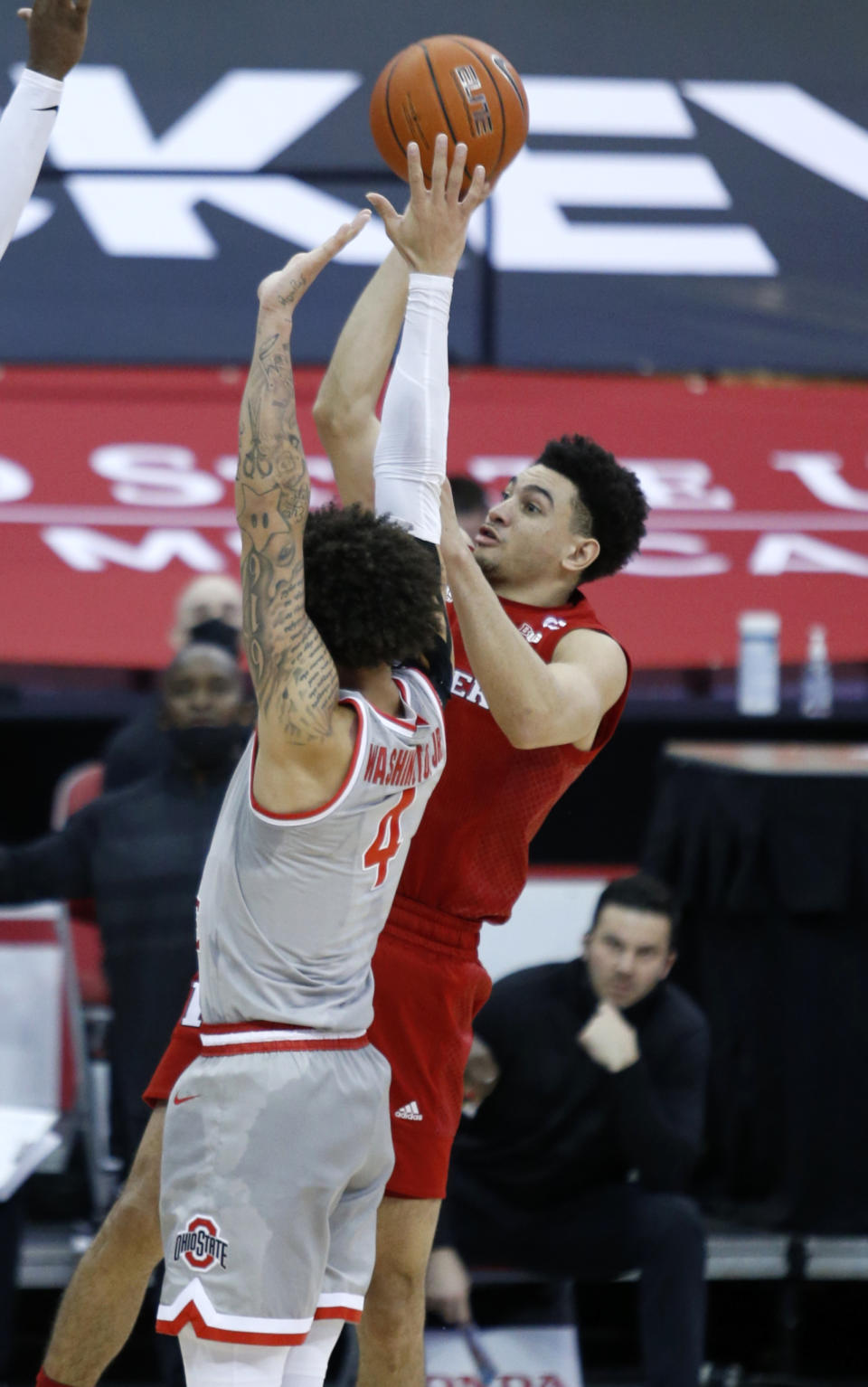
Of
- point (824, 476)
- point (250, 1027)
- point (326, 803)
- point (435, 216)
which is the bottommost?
point (250, 1027)

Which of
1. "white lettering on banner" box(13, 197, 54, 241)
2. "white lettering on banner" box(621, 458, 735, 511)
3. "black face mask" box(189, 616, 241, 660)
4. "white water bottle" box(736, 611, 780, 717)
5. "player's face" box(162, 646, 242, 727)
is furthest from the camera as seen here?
"white lettering on banner" box(13, 197, 54, 241)

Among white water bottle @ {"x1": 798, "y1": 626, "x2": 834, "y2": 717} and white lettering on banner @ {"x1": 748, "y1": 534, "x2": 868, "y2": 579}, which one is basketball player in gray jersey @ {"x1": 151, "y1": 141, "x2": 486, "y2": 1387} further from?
white lettering on banner @ {"x1": 748, "y1": 534, "x2": 868, "y2": 579}

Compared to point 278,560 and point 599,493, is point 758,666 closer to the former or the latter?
point 599,493

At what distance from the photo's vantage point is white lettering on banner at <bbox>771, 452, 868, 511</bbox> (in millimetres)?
7289

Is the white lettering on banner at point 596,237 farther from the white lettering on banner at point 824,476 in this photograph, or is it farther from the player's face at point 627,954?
the player's face at point 627,954

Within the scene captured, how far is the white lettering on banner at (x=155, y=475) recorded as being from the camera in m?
7.09

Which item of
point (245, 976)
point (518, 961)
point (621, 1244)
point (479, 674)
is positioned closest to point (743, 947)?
point (518, 961)

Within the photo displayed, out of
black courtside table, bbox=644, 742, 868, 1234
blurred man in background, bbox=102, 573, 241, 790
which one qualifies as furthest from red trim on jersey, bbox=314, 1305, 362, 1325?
black courtside table, bbox=644, 742, 868, 1234

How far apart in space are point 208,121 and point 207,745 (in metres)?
4.54

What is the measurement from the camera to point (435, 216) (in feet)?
9.67

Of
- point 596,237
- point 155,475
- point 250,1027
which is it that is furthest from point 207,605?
point 250,1027

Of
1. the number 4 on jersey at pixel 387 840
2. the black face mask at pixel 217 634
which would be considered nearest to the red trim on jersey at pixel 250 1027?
the number 4 on jersey at pixel 387 840

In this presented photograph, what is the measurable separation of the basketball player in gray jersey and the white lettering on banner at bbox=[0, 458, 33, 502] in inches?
182

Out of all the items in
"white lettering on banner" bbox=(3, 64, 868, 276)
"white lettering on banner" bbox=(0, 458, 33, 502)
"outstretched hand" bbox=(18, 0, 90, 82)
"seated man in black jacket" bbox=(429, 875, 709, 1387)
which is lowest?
"seated man in black jacket" bbox=(429, 875, 709, 1387)
